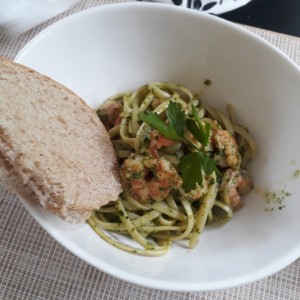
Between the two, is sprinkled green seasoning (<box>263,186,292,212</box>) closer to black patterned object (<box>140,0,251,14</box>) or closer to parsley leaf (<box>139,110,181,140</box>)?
parsley leaf (<box>139,110,181,140</box>)

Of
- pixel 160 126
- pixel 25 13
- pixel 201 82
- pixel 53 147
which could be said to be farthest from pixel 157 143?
pixel 25 13

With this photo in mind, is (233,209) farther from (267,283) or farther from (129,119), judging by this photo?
(129,119)

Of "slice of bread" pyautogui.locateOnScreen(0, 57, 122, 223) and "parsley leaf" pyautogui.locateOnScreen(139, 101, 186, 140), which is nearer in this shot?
"slice of bread" pyautogui.locateOnScreen(0, 57, 122, 223)

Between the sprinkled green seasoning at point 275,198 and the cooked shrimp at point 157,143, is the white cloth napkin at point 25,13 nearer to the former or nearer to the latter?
the cooked shrimp at point 157,143

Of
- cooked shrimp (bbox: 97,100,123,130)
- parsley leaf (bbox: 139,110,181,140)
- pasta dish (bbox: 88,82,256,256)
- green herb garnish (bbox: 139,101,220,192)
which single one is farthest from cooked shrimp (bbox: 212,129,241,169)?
cooked shrimp (bbox: 97,100,123,130)

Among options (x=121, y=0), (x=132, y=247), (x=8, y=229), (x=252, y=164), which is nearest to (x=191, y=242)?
(x=132, y=247)

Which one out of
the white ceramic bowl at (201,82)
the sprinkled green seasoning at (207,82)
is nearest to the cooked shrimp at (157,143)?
the white ceramic bowl at (201,82)
